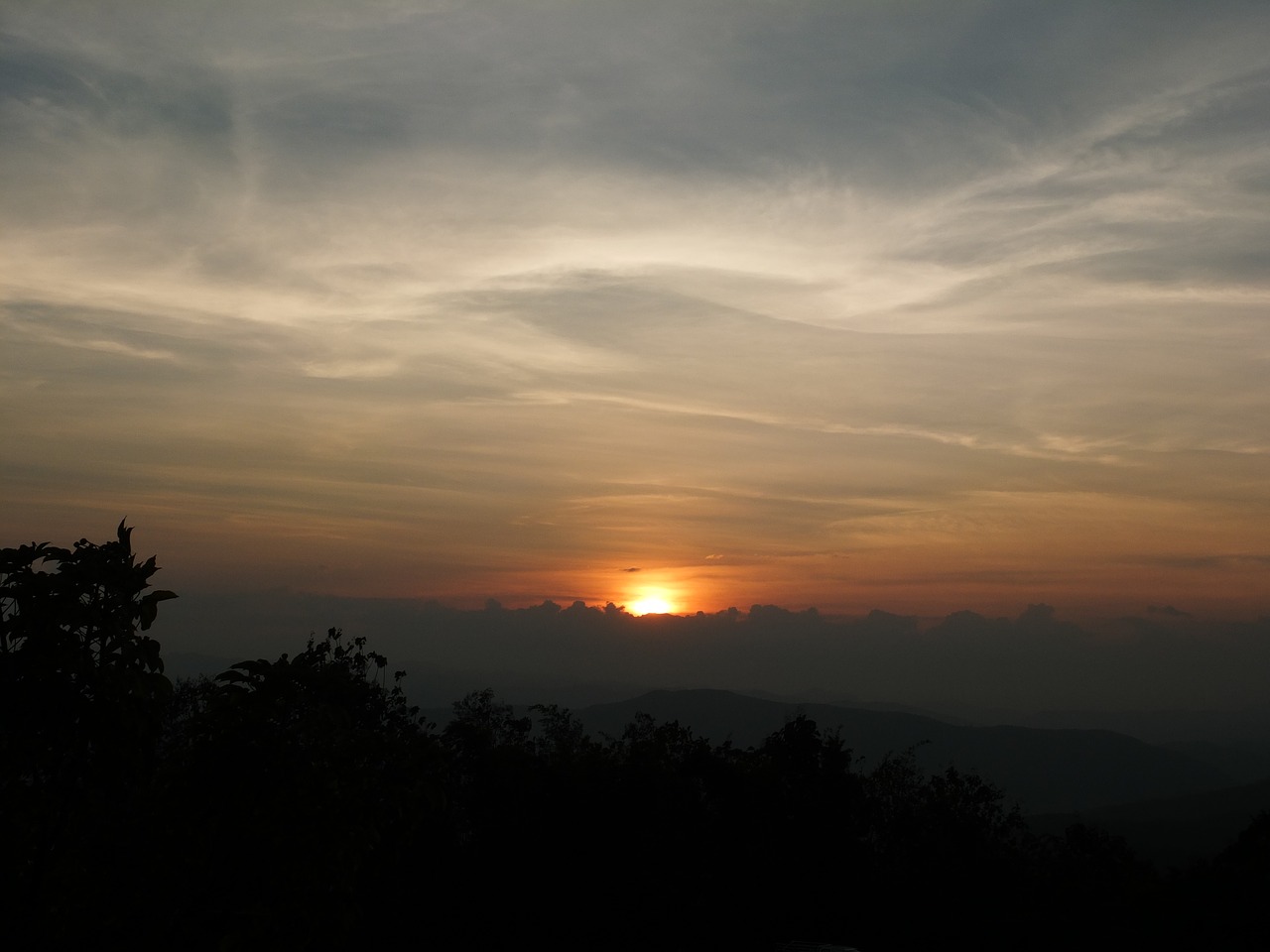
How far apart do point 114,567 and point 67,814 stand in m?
2.32

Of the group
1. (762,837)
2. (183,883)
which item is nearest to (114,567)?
(183,883)

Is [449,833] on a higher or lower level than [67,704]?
lower

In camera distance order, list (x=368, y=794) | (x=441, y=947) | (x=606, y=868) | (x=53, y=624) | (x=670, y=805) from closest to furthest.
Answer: (x=53, y=624), (x=368, y=794), (x=441, y=947), (x=606, y=868), (x=670, y=805)

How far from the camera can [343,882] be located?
8.98 metres

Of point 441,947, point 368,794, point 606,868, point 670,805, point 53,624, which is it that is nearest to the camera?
point 53,624

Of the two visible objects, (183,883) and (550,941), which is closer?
(183,883)

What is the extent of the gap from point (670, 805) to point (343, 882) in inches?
1327

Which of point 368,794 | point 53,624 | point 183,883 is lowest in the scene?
point 183,883

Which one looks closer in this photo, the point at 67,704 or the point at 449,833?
the point at 67,704

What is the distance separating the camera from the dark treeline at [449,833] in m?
8.84

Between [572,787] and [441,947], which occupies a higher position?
[572,787]

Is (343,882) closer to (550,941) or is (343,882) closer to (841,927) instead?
(550,941)

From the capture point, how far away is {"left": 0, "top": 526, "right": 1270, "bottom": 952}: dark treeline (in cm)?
884

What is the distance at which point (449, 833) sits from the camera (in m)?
43.4
